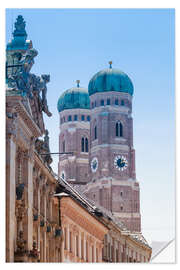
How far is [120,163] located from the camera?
5950 inches

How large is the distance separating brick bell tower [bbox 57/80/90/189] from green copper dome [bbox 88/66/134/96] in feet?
55.7

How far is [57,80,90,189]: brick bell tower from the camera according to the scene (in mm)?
166125

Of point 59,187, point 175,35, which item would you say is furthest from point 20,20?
point 59,187

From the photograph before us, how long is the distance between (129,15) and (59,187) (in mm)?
18973

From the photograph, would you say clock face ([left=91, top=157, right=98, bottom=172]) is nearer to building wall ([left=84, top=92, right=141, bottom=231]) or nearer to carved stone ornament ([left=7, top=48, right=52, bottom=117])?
building wall ([left=84, top=92, right=141, bottom=231])

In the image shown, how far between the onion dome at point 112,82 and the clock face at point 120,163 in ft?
34.9

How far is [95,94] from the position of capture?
15088cm

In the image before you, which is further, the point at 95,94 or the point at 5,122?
the point at 95,94

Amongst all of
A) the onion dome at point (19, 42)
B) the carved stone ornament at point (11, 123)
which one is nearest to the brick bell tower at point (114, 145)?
the onion dome at point (19, 42)

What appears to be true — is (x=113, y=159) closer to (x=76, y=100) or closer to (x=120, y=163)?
(x=120, y=163)

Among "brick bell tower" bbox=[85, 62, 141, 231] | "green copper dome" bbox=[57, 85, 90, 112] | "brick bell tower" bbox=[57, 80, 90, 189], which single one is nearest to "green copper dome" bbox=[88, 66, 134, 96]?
"brick bell tower" bbox=[85, 62, 141, 231]

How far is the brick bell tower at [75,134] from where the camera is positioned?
166125 millimetres

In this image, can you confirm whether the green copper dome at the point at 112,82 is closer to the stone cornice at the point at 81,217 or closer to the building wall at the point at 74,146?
the building wall at the point at 74,146
